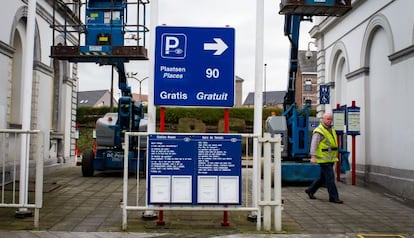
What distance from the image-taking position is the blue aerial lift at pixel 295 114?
13.1 metres

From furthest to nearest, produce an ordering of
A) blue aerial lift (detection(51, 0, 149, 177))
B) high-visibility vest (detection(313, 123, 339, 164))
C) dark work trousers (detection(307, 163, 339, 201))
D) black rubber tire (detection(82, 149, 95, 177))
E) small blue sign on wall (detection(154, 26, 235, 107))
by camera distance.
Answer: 1. black rubber tire (detection(82, 149, 95, 177))
2. blue aerial lift (detection(51, 0, 149, 177))
3. high-visibility vest (detection(313, 123, 339, 164))
4. dark work trousers (detection(307, 163, 339, 201))
5. small blue sign on wall (detection(154, 26, 235, 107))

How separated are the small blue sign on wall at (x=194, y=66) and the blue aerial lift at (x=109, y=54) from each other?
6.10m

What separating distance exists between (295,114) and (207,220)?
Result: 6632mm

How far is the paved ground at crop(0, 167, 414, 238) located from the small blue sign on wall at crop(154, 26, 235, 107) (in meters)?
1.94

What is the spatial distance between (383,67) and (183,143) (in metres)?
8.57

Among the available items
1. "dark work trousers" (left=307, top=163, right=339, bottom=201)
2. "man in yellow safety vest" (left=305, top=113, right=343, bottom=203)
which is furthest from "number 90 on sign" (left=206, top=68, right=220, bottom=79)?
"dark work trousers" (left=307, top=163, right=339, bottom=201)

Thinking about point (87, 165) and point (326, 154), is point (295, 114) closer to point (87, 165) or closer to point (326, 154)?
point (326, 154)

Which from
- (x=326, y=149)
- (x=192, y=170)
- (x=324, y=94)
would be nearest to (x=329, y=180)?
(x=326, y=149)

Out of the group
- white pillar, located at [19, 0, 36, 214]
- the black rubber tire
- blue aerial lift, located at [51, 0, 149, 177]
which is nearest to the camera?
white pillar, located at [19, 0, 36, 214]

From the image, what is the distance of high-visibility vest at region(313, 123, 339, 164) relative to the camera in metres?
10.8

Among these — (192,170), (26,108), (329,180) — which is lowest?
(329,180)

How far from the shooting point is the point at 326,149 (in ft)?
35.7

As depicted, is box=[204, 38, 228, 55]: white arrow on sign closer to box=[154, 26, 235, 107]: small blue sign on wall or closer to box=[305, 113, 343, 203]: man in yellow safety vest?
box=[154, 26, 235, 107]: small blue sign on wall

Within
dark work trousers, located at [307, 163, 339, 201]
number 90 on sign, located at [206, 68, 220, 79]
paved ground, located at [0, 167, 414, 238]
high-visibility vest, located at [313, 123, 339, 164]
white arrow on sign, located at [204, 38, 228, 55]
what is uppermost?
white arrow on sign, located at [204, 38, 228, 55]
